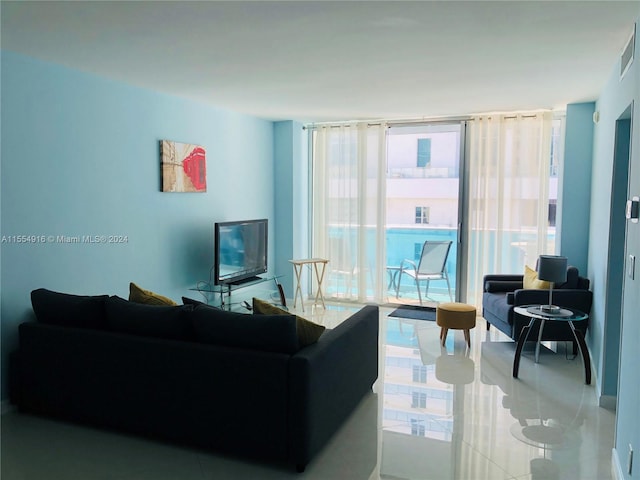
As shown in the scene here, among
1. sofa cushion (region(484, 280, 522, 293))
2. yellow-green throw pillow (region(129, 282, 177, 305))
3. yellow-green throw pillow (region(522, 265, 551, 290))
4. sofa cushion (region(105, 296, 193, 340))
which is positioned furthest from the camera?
sofa cushion (region(484, 280, 522, 293))

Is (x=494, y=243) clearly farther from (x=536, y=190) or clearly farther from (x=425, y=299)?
(x=425, y=299)

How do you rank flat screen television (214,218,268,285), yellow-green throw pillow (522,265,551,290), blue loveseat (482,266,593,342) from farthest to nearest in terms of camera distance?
flat screen television (214,218,268,285)
yellow-green throw pillow (522,265,551,290)
blue loveseat (482,266,593,342)

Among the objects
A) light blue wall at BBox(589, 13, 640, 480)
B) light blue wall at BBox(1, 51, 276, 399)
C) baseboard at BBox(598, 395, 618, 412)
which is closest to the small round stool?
light blue wall at BBox(589, 13, 640, 480)

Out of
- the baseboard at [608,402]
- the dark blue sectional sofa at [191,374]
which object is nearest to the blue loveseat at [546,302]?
the baseboard at [608,402]

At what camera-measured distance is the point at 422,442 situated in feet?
10.8

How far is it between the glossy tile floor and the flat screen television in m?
2.09

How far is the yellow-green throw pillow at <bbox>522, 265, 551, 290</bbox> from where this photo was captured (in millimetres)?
5196

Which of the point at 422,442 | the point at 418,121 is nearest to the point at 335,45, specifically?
the point at 422,442

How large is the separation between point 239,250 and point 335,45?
299cm

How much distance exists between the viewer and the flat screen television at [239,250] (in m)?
5.47

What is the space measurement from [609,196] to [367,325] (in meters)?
2.13

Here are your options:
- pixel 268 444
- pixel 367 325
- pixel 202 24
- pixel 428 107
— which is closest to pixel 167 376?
pixel 268 444

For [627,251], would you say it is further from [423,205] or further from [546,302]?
[423,205]

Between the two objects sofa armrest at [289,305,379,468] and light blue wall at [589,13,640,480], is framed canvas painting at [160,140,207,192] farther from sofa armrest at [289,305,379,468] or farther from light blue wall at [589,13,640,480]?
light blue wall at [589,13,640,480]
